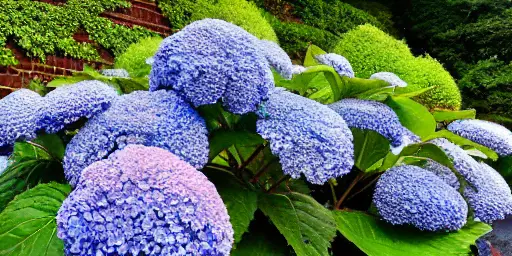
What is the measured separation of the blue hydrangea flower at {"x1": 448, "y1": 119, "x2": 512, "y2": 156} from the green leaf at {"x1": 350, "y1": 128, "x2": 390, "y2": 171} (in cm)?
81

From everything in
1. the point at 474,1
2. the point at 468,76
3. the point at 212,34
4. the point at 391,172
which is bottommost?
the point at 468,76

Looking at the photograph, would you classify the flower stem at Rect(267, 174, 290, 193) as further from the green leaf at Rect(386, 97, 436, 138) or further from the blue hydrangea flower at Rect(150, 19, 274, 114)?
the green leaf at Rect(386, 97, 436, 138)

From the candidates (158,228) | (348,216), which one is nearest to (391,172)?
(348,216)

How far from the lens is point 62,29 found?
5.36 meters

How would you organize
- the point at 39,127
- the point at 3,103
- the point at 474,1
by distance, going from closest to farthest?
1. the point at 39,127
2. the point at 3,103
3. the point at 474,1

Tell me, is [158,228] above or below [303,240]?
above

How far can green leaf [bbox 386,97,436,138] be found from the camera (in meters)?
1.55

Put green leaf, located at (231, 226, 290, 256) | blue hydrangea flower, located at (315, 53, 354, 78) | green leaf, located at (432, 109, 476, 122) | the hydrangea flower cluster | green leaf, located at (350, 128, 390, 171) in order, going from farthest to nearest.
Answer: green leaf, located at (432, 109, 476, 122) < blue hydrangea flower, located at (315, 53, 354, 78) < the hydrangea flower cluster < green leaf, located at (350, 128, 390, 171) < green leaf, located at (231, 226, 290, 256)

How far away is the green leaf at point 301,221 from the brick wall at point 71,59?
4164 millimetres

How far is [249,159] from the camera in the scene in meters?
1.25

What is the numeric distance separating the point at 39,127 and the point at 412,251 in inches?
37.0

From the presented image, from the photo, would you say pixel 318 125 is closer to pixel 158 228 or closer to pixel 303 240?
pixel 303 240

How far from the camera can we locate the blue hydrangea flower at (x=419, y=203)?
4.21 ft

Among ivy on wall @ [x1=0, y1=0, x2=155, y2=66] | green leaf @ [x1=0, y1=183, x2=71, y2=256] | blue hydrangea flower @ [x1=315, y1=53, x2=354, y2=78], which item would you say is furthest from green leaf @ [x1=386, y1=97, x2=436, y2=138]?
ivy on wall @ [x1=0, y1=0, x2=155, y2=66]
